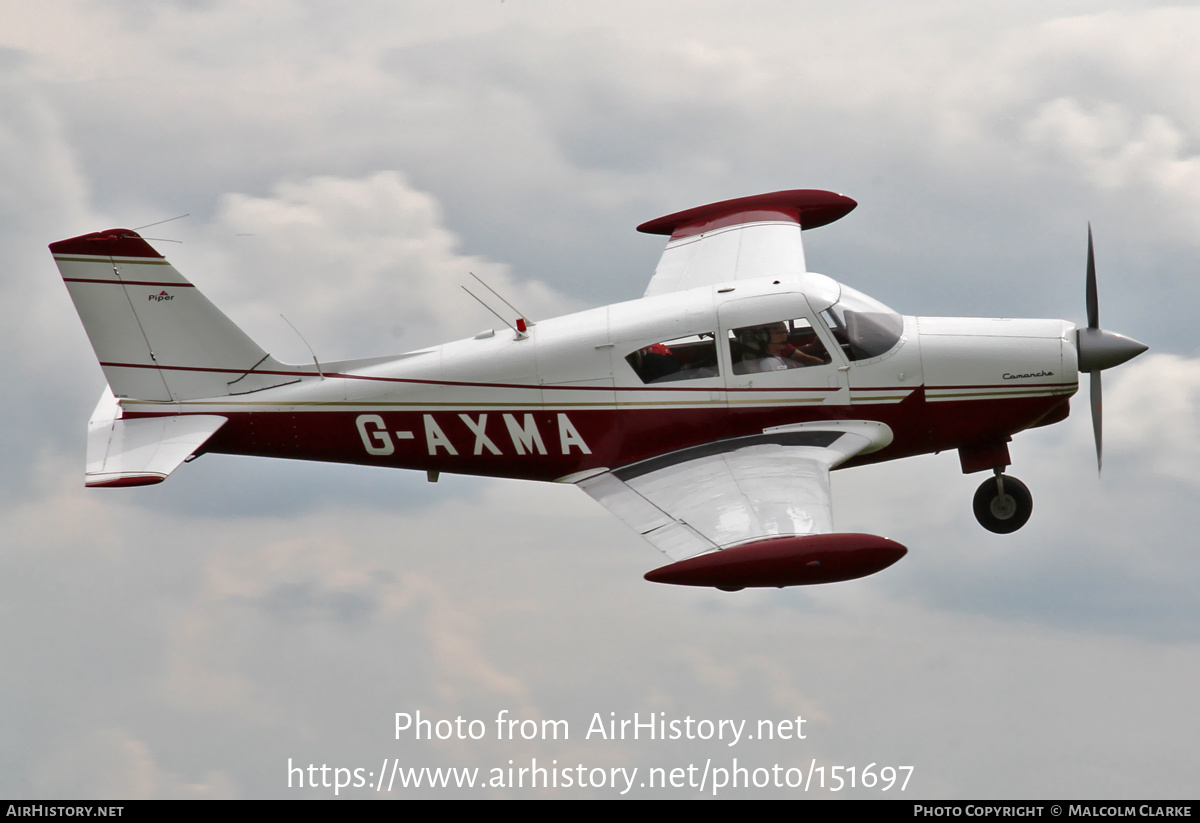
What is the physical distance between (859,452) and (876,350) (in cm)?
118

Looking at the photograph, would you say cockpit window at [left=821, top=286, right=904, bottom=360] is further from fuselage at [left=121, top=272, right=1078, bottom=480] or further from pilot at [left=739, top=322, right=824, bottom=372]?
pilot at [left=739, top=322, right=824, bottom=372]

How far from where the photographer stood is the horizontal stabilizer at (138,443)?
1463cm

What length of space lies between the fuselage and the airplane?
20 millimetres

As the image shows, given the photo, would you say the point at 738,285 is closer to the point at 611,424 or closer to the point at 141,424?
the point at 611,424

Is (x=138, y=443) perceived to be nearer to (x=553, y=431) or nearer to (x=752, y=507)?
(x=553, y=431)

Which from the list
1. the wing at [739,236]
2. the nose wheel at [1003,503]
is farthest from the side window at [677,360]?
the nose wheel at [1003,503]

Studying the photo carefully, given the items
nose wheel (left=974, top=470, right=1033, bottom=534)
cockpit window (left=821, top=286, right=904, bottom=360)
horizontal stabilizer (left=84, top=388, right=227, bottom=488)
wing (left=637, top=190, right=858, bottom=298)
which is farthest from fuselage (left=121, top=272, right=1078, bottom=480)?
wing (left=637, top=190, right=858, bottom=298)

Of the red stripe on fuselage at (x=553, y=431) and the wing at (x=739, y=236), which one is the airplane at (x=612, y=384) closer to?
the red stripe on fuselage at (x=553, y=431)

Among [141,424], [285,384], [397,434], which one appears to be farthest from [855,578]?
[141,424]

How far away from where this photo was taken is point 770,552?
13.0 m

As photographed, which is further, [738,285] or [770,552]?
[738,285]

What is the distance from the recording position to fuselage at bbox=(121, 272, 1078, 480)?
50.8 ft

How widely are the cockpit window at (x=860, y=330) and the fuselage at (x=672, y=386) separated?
1cm

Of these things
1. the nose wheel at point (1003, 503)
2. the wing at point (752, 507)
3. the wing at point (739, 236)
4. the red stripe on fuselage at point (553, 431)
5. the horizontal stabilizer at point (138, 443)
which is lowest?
the nose wheel at point (1003, 503)
